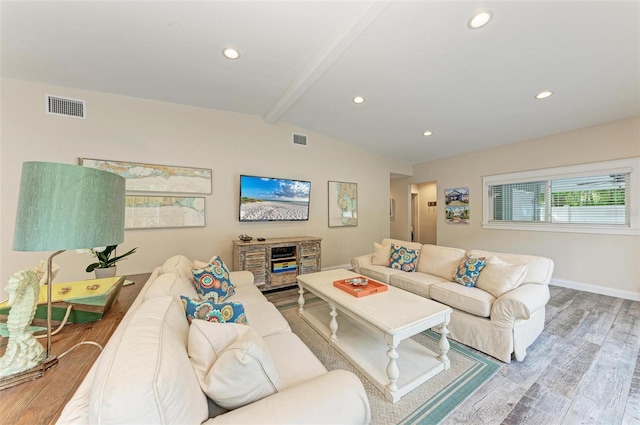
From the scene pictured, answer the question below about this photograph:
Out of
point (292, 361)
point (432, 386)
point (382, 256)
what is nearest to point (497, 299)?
point (432, 386)

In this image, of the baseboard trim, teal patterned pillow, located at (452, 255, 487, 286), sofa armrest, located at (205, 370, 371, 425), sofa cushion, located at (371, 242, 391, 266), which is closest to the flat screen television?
sofa cushion, located at (371, 242, 391, 266)

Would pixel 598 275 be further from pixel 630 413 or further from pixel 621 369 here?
pixel 630 413

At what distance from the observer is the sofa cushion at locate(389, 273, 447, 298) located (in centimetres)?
267

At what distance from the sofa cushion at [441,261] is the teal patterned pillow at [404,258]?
9 cm

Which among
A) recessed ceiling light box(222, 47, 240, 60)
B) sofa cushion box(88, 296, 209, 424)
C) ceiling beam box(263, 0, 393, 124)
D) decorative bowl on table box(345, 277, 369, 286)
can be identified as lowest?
decorative bowl on table box(345, 277, 369, 286)

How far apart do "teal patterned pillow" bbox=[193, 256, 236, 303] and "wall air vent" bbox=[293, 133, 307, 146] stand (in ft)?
9.37

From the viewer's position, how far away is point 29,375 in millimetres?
847

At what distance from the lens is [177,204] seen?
344cm

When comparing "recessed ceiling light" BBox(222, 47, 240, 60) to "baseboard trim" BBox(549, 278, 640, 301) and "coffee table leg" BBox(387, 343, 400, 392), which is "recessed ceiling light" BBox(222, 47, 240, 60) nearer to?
"coffee table leg" BBox(387, 343, 400, 392)

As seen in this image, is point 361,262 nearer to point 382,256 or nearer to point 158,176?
point 382,256

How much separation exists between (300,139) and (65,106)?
10.4 ft

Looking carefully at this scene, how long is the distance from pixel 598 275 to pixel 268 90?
18.1ft

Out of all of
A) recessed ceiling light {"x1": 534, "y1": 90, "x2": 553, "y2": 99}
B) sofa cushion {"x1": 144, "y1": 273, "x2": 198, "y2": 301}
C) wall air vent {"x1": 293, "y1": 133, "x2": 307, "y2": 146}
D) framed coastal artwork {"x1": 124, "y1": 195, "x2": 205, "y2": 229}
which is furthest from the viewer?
wall air vent {"x1": 293, "y1": 133, "x2": 307, "y2": 146}

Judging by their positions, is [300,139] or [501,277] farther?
[300,139]
